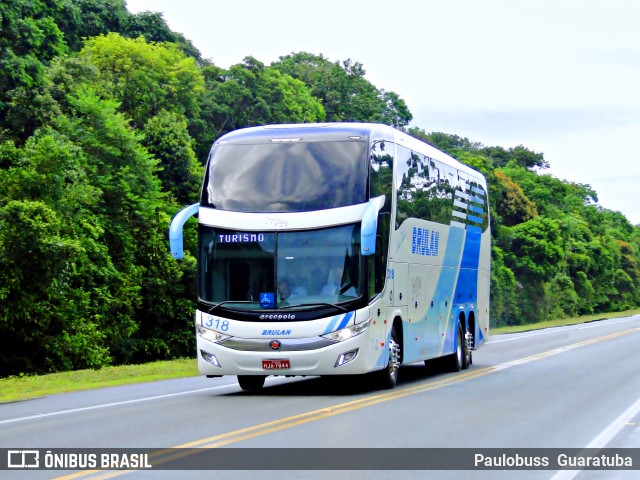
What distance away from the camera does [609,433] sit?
1430cm

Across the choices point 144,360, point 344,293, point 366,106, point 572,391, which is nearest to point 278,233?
point 344,293

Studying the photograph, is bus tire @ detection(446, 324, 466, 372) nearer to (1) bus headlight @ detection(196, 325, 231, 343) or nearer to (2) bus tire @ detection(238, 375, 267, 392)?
(2) bus tire @ detection(238, 375, 267, 392)

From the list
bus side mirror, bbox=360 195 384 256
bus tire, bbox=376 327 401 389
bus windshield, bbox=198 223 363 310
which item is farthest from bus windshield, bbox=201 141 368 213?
bus tire, bbox=376 327 401 389

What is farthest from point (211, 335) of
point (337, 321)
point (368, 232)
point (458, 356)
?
point (458, 356)

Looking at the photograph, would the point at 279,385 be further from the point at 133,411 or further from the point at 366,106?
the point at 366,106

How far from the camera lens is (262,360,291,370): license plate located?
1858 cm

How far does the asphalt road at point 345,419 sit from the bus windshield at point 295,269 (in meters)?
1.57

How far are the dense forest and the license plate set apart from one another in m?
19.0

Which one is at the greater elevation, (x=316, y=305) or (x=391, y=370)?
(x=316, y=305)

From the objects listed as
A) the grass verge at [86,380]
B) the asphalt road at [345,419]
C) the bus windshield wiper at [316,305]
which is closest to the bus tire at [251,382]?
the asphalt road at [345,419]

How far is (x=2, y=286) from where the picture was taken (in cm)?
3591

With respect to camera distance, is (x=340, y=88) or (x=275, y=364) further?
(x=340, y=88)

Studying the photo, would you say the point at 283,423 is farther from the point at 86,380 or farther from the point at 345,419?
the point at 86,380

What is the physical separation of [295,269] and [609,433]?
619cm
